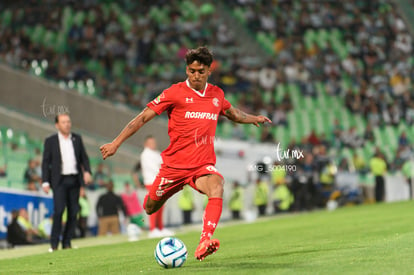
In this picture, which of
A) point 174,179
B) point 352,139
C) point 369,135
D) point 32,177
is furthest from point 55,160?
point 369,135

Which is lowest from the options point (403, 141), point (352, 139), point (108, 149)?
point (108, 149)

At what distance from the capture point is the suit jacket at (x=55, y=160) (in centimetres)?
1476

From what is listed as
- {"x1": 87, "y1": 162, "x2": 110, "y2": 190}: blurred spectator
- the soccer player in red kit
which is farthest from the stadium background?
the soccer player in red kit

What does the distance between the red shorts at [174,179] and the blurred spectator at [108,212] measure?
12093 millimetres

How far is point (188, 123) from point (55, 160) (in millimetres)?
5438

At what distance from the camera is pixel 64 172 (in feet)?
48.3

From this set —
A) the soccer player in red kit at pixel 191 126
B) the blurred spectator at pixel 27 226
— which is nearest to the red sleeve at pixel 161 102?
the soccer player in red kit at pixel 191 126

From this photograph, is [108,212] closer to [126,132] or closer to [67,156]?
[67,156]

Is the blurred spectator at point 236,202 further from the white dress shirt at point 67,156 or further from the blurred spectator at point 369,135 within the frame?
the white dress shirt at point 67,156

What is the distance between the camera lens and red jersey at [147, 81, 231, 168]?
9.86m

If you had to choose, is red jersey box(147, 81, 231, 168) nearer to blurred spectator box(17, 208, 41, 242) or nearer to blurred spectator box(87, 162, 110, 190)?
blurred spectator box(17, 208, 41, 242)

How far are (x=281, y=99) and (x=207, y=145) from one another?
27478 millimetres

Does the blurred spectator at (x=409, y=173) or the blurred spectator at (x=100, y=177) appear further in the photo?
the blurred spectator at (x=409, y=173)

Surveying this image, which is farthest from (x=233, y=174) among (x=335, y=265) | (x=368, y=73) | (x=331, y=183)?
(x=335, y=265)
